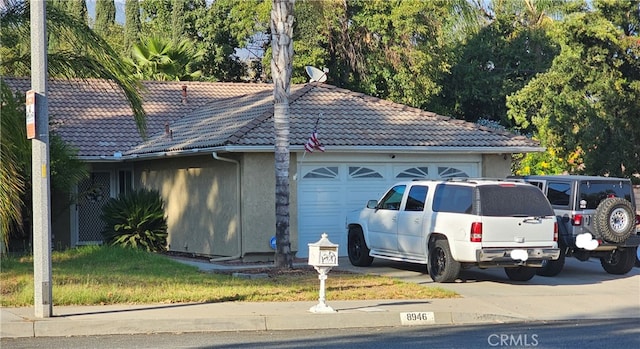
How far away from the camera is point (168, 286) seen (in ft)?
50.9

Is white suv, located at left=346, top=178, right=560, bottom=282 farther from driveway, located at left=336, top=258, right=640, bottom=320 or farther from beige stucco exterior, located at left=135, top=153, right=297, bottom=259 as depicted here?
beige stucco exterior, located at left=135, top=153, right=297, bottom=259

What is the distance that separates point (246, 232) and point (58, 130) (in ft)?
25.9

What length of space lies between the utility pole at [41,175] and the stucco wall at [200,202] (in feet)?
30.3

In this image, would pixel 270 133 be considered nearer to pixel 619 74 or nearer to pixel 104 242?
pixel 104 242

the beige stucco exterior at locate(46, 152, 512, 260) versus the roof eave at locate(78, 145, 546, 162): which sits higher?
the roof eave at locate(78, 145, 546, 162)

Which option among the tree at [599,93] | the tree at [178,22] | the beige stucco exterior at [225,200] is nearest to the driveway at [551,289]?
the beige stucco exterior at [225,200]

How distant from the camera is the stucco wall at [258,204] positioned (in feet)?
70.1

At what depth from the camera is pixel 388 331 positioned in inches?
499

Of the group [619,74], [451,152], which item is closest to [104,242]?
[451,152]

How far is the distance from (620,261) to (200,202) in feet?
32.9

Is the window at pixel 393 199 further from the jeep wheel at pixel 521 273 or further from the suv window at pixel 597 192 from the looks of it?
the suv window at pixel 597 192

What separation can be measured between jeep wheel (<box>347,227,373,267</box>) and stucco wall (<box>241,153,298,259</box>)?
1.63 meters

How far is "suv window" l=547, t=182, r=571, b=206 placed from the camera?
18734 mm

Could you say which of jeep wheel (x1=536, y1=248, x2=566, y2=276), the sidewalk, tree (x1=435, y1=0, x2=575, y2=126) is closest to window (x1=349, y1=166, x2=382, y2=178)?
jeep wheel (x1=536, y1=248, x2=566, y2=276)
